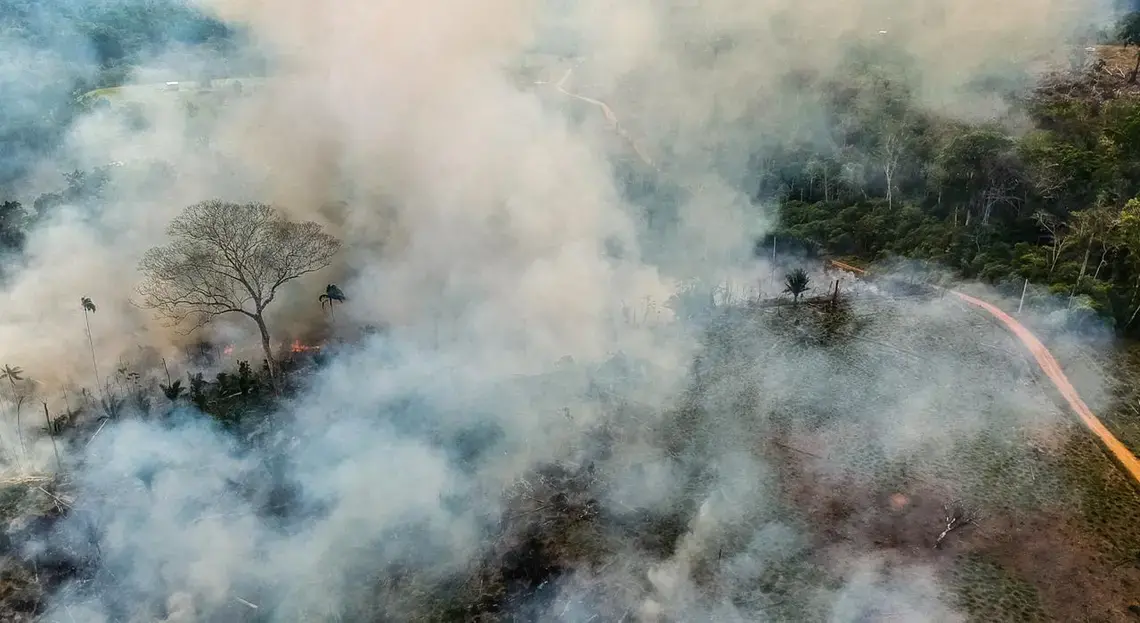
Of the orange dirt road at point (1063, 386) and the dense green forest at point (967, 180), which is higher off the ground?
the dense green forest at point (967, 180)

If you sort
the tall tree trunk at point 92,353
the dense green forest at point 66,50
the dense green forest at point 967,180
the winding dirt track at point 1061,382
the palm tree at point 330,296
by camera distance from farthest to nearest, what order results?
the dense green forest at point 66,50 < the dense green forest at point 967,180 < the palm tree at point 330,296 < the tall tree trunk at point 92,353 < the winding dirt track at point 1061,382

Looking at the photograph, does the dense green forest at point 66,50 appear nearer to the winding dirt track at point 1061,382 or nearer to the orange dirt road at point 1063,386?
the winding dirt track at point 1061,382

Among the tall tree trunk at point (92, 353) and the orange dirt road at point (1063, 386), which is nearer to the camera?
the orange dirt road at point (1063, 386)

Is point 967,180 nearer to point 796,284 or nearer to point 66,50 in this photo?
point 796,284

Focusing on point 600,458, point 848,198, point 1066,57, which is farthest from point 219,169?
point 1066,57

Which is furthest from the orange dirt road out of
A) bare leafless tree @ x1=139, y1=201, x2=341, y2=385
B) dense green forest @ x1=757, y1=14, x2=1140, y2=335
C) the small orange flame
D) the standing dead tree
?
the small orange flame

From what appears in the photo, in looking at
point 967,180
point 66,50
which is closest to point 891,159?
point 967,180

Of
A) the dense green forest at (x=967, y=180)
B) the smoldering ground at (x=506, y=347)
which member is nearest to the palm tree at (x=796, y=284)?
the smoldering ground at (x=506, y=347)
